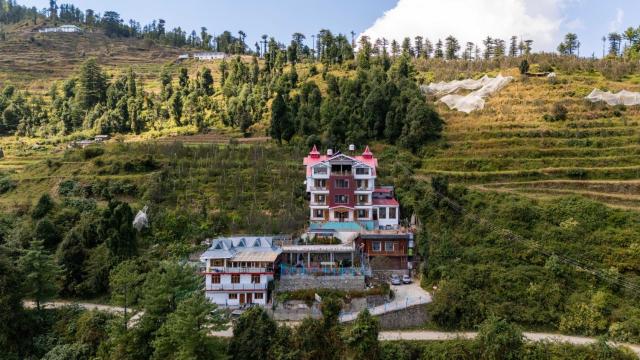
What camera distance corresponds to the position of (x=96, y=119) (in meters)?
56.2

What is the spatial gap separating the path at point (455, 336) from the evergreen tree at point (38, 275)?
18.2 meters

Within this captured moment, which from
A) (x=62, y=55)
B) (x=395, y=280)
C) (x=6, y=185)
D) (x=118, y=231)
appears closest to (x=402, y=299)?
(x=395, y=280)

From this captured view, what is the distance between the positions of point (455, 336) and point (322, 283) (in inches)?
296

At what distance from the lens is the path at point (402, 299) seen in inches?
950

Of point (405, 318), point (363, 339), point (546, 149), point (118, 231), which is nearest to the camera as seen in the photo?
point (363, 339)

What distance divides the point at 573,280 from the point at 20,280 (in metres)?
29.3

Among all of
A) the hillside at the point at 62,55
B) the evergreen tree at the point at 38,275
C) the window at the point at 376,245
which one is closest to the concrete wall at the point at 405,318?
the window at the point at 376,245

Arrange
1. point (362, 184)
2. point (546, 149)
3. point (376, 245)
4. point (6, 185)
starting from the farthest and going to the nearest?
point (6, 185) → point (546, 149) → point (362, 184) → point (376, 245)

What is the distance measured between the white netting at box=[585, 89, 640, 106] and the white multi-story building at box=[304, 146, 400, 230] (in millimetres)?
25494

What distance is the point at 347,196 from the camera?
33031mm

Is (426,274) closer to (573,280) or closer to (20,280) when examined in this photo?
(573,280)

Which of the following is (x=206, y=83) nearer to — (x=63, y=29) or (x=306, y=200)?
(x=306, y=200)

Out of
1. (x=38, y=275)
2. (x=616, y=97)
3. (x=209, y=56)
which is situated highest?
(x=209, y=56)

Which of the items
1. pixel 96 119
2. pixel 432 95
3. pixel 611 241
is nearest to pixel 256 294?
pixel 611 241
